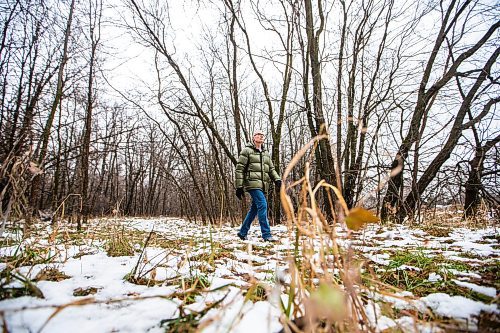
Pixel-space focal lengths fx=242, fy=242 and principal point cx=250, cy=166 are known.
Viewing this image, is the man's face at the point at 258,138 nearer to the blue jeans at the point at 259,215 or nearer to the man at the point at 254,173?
the man at the point at 254,173

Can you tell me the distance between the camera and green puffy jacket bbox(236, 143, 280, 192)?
180 inches

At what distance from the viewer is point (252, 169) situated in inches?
183

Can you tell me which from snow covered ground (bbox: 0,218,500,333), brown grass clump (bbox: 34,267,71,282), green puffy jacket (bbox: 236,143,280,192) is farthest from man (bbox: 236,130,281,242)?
brown grass clump (bbox: 34,267,71,282)

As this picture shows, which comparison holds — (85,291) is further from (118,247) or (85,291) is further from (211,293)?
(118,247)

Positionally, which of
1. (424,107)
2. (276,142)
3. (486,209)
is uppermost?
(424,107)

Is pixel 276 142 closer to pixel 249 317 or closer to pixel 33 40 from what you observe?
pixel 249 317

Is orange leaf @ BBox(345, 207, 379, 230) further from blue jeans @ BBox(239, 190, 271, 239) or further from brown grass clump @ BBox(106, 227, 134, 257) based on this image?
blue jeans @ BBox(239, 190, 271, 239)

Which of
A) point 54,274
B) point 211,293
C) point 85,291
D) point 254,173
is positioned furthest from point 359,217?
point 254,173

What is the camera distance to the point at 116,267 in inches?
79.4

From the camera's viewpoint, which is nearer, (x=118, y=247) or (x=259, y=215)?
(x=118, y=247)

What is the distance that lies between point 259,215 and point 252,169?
91 centimetres

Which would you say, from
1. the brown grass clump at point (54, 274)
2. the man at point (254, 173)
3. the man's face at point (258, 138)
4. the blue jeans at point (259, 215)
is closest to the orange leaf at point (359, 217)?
the brown grass clump at point (54, 274)

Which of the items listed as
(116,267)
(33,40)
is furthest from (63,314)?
(33,40)

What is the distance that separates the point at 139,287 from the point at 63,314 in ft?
1.70
